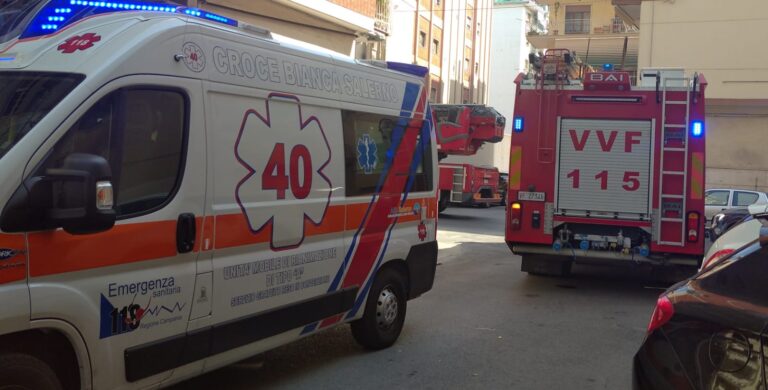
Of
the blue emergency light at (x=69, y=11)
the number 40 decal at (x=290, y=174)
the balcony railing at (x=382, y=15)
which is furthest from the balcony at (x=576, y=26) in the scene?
the blue emergency light at (x=69, y=11)

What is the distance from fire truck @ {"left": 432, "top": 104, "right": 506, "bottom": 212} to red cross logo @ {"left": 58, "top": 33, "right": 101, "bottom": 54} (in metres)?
17.0

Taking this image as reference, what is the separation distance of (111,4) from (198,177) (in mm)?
1216

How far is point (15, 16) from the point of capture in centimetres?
396

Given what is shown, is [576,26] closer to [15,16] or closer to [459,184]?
[459,184]

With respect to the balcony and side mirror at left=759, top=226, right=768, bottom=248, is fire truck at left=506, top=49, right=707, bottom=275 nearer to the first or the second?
side mirror at left=759, top=226, right=768, bottom=248

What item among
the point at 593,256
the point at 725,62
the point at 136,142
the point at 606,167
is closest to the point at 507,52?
the point at 725,62

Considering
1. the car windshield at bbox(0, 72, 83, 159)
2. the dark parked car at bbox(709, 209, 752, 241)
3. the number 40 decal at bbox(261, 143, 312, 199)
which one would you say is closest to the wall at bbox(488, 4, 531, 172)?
the dark parked car at bbox(709, 209, 752, 241)

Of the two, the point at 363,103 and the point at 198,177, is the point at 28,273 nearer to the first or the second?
the point at 198,177

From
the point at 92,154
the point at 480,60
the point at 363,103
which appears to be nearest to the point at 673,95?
the point at 363,103

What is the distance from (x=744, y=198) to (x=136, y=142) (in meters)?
17.8

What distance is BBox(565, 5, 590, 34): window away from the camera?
36250 mm

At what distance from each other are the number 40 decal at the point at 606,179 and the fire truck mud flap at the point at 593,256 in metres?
0.89

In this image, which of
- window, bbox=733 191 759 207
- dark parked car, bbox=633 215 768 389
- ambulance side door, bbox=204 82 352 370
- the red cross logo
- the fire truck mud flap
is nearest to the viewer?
dark parked car, bbox=633 215 768 389

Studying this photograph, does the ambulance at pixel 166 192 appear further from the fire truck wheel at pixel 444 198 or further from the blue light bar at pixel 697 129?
the fire truck wheel at pixel 444 198
